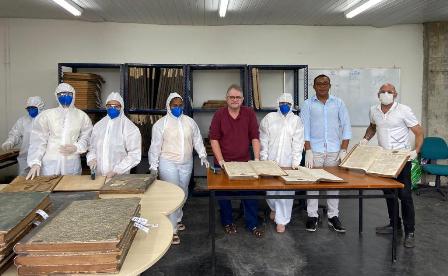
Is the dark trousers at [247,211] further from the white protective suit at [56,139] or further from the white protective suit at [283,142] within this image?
the white protective suit at [56,139]

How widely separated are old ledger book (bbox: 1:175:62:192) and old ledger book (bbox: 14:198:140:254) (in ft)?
1.93

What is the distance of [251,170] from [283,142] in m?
0.85

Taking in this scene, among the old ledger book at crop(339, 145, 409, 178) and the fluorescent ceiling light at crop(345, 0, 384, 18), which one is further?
the fluorescent ceiling light at crop(345, 0, 384, 18)

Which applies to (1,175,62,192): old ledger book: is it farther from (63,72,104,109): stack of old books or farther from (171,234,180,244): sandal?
(63,72,104,109): stack of old books

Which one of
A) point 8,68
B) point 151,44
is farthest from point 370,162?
point 8,68

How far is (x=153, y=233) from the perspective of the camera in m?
1.32

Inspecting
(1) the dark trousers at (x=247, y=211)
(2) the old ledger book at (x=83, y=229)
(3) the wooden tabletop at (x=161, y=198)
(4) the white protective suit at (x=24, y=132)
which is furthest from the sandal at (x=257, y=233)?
(4) the white protective suit at (x=24, y=132)

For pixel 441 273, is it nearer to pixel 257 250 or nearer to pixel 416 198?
pixel 257 250

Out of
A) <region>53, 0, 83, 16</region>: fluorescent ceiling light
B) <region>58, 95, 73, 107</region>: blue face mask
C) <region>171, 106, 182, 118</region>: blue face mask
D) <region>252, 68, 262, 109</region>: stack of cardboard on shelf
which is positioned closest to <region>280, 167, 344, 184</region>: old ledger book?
<region>171, 106, 182, 118</region>: blue face mask

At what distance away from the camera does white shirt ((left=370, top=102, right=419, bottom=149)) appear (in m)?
2.88

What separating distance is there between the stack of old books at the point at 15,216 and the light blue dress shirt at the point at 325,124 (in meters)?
2.45

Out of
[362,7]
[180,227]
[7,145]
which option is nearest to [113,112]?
[180,227]

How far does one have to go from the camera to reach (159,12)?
160 inches

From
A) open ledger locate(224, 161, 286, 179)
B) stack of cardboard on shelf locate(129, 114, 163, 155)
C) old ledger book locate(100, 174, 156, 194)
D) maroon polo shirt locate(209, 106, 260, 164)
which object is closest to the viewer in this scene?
old ledger book locate(100, 174, 156, 194)
